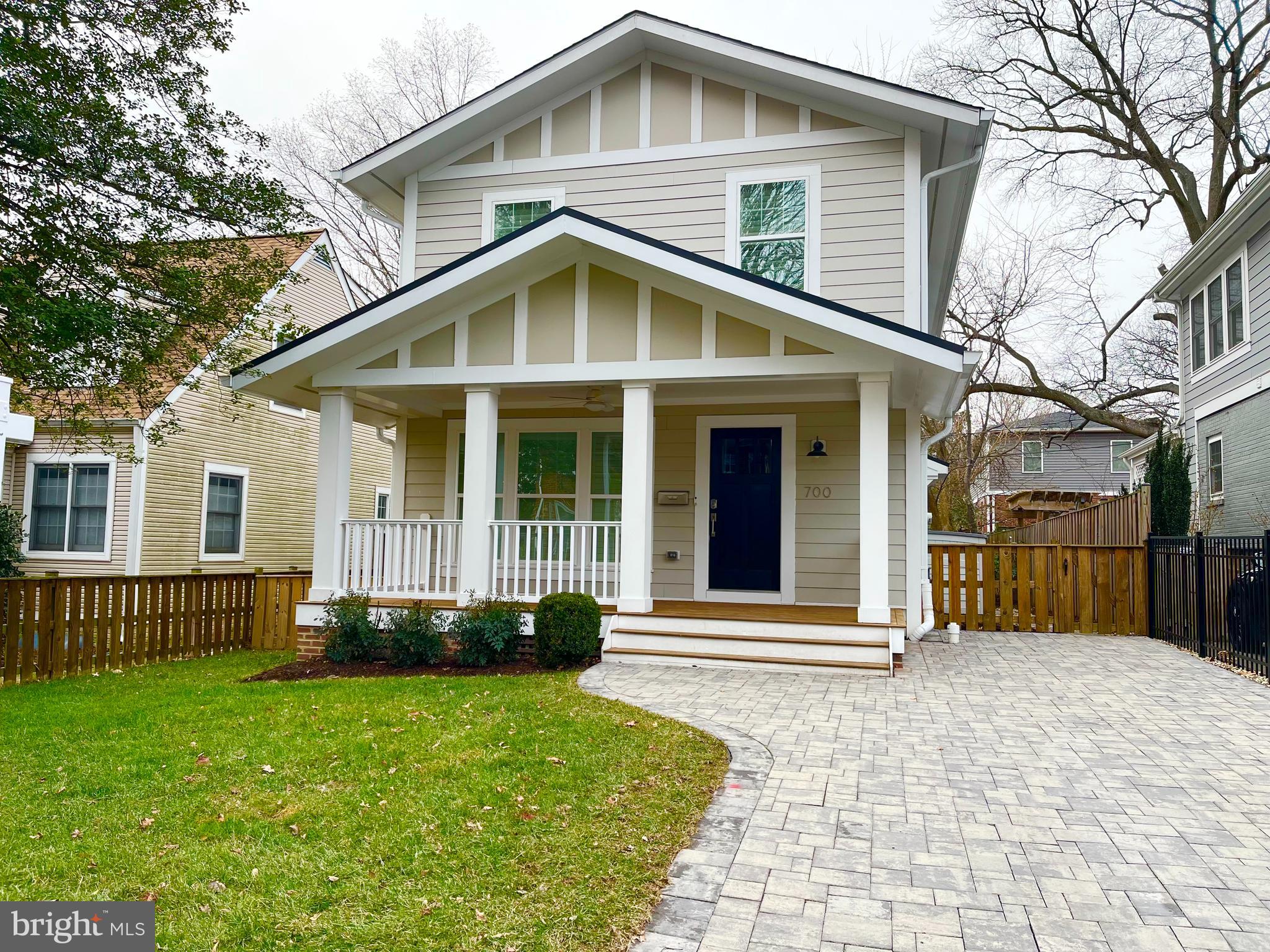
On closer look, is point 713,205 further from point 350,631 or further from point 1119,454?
point 1119,454

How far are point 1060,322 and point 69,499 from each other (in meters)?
25.6

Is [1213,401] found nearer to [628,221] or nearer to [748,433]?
[748,433]

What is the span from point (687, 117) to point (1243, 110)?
54.9 feet

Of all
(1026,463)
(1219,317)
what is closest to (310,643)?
(1219,317)

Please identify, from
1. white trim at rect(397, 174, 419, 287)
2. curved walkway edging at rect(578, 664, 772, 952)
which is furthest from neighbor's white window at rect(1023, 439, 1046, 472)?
curved walkway edging at rect(578, 664, 772, 952)

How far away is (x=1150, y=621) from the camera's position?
37.5ft

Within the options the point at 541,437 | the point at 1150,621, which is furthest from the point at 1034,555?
the point at 541,437

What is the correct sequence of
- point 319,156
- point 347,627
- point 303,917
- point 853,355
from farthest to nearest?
point 319,156
point 347,627
point 853,355
point 303,917

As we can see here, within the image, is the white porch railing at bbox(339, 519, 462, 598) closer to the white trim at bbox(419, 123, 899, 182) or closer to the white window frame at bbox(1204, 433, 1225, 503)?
the white trim at bbox(419, 123, 899, 182)

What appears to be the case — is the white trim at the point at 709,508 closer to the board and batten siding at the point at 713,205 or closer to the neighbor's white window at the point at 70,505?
the board and batten siding at the point at 713,205

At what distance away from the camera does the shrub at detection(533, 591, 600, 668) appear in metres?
8.09

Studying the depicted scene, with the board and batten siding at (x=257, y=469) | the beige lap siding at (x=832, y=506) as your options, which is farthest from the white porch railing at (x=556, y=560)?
the board and batten siding at (x=257, y=469)

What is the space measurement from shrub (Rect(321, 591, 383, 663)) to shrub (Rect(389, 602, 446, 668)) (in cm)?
26

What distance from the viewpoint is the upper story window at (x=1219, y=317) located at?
14117 millimetres
